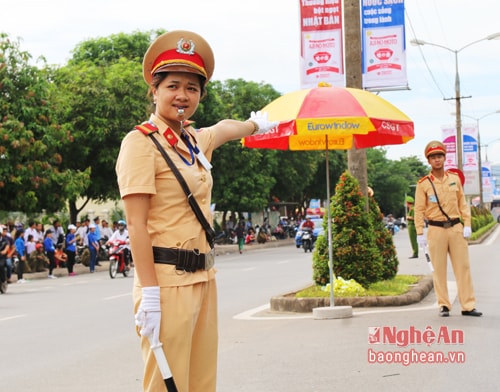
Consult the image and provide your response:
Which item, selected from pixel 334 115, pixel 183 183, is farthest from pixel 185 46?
pixel 334 115

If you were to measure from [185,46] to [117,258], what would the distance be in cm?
1970

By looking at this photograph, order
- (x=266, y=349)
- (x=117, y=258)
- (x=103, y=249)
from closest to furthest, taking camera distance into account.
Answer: (x=266, y=349) → (x=117, y=258) → (x=103, y=249)

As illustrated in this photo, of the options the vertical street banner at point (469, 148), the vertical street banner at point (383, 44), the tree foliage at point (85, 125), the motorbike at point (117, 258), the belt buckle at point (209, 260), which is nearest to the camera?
the belt buckle at point (209, 260)

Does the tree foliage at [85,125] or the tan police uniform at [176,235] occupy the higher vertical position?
the tree foliage at [85,125]

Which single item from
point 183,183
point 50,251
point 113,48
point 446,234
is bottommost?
point 50,251

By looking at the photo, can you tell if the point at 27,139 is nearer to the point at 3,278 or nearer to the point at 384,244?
the point at 3,278

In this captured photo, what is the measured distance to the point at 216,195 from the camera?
45719 millimetres

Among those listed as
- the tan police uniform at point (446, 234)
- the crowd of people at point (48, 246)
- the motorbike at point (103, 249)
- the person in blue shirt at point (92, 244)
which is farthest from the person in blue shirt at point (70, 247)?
the tan police uniform at point (446, 234)

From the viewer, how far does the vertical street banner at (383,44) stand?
14547mm

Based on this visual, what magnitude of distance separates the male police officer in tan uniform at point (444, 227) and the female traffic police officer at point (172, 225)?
6428mm

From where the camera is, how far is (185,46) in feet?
Answer: 12.1

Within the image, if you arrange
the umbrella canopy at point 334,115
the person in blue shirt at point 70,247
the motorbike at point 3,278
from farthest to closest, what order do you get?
the person in blue shirt at point 70,247, the motorbike at point 3,278, the umbrella canopy at point 334,115

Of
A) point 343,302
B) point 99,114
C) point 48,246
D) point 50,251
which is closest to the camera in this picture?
point 343,302

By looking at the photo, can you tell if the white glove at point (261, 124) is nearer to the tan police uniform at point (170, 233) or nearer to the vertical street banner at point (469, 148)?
the tan police uniform at point (170, 233)
